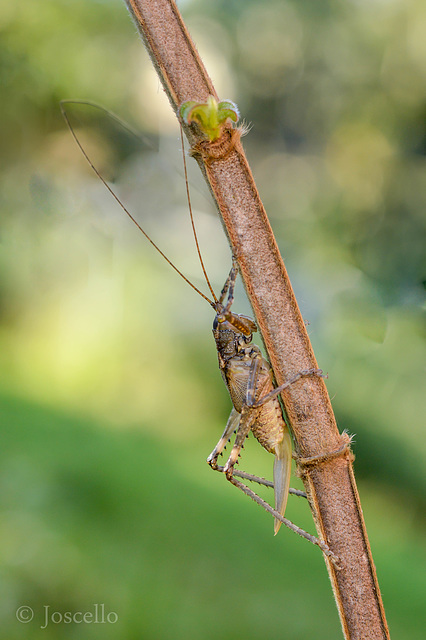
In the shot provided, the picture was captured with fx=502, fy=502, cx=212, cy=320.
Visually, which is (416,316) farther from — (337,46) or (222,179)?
(337,46)

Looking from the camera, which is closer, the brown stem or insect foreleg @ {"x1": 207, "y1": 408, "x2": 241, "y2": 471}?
the brown stem

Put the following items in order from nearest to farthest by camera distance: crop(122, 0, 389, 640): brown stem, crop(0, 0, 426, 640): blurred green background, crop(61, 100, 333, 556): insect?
crop(122, 0, 389, 640): brown stem
crop(61, 100, 333, 556): insect
crop(0, 0, 426, 640): blurred green background

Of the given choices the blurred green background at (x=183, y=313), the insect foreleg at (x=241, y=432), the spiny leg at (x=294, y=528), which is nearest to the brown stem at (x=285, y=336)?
the spiny leg at (x=294, y=528)

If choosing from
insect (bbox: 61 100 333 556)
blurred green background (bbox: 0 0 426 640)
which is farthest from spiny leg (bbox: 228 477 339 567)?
blurred green background (bbox: 0 0 426 640)

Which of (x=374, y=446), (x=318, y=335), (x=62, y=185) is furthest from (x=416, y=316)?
(x=62, y=185)

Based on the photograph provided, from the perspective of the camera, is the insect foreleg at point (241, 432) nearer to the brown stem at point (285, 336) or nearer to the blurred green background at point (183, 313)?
the blurred green background at point (183, 313)

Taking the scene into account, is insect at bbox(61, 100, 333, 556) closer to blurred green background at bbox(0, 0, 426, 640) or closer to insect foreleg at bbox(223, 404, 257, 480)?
insect foreleg at bbox(223, 404, 257, 480)
